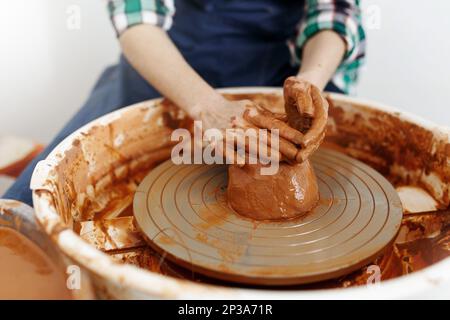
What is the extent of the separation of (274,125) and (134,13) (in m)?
0.77

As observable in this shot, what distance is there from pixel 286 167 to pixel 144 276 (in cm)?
49

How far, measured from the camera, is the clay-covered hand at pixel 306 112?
109cm

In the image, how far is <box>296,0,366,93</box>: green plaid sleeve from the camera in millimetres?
1685

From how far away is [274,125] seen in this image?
113 cm

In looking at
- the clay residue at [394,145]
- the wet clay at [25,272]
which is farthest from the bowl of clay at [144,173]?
the wet clay at [25,272]

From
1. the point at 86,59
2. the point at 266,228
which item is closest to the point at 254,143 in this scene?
the point at 266,228

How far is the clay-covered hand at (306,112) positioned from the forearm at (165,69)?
0.21 m

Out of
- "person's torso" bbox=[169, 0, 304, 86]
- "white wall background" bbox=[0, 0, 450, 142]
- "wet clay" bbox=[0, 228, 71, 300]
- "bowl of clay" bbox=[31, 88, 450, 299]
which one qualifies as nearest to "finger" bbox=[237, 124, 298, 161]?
"bowl of clay" bbox=[31, 88, 450, 299]

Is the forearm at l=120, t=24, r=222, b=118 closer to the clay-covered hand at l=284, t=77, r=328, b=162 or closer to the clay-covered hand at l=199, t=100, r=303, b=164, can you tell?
the clay-covered hand at l=199, t=100, r=303, b=164

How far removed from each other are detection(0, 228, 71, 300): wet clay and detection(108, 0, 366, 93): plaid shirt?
76cm

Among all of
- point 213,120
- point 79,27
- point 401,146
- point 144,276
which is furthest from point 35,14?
point 144,276

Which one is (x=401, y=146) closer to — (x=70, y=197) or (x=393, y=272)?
(x=393, y=272)

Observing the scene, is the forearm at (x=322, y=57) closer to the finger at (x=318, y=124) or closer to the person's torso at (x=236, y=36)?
the person's torso at (x=236, y=36)
